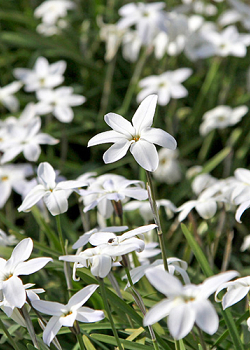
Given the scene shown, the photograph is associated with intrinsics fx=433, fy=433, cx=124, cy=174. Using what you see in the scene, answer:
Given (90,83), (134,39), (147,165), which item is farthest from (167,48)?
(147,165)

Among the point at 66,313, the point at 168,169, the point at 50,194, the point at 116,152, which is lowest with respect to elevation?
the point at 168,169

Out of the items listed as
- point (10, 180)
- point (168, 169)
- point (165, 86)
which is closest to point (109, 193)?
Answer: point (10, 180)

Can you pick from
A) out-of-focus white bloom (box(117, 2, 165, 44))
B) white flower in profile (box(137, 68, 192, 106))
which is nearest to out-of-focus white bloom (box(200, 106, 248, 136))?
white flower in profile (box(137, 68, 192, 106))

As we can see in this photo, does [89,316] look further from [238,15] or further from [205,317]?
[238,15]

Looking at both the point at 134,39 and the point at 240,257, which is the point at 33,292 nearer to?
the point at 240,257

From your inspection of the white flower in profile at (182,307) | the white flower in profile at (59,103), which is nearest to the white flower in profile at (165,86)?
the white flower in profile at (59,103)

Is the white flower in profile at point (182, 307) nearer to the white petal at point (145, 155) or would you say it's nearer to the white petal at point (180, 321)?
the white petal at point (180, 321)
